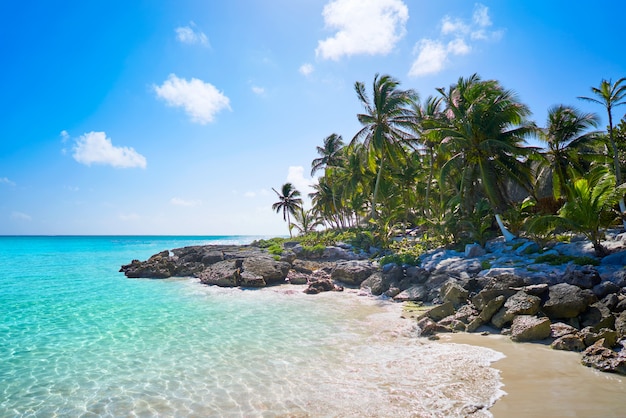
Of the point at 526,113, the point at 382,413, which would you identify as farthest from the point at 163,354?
the point at 526,113

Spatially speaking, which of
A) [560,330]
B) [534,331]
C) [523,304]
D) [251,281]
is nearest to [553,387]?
[534,331]

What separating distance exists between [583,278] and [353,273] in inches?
443

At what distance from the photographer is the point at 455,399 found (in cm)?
577

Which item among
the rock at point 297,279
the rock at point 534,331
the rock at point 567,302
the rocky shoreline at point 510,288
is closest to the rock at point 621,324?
the rocky shoreline at point 510,288

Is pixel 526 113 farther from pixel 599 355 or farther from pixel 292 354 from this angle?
pixel 292 354

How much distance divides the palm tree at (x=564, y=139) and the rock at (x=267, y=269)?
62.9 ft

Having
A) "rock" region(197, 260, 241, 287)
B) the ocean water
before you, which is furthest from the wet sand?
"rock" region(197, 260, 241, 287)

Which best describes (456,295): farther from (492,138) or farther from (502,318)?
(492,138)

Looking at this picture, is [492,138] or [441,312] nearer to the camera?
[441,312]

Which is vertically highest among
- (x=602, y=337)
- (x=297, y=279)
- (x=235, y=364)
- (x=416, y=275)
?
(x=416, y=275)

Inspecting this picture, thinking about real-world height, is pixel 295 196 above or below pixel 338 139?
below

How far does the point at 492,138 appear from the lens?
68.9ft

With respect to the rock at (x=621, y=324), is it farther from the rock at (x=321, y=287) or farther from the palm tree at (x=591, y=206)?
the rock at (x=321, y=287)

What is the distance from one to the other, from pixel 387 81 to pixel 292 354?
2844cm
